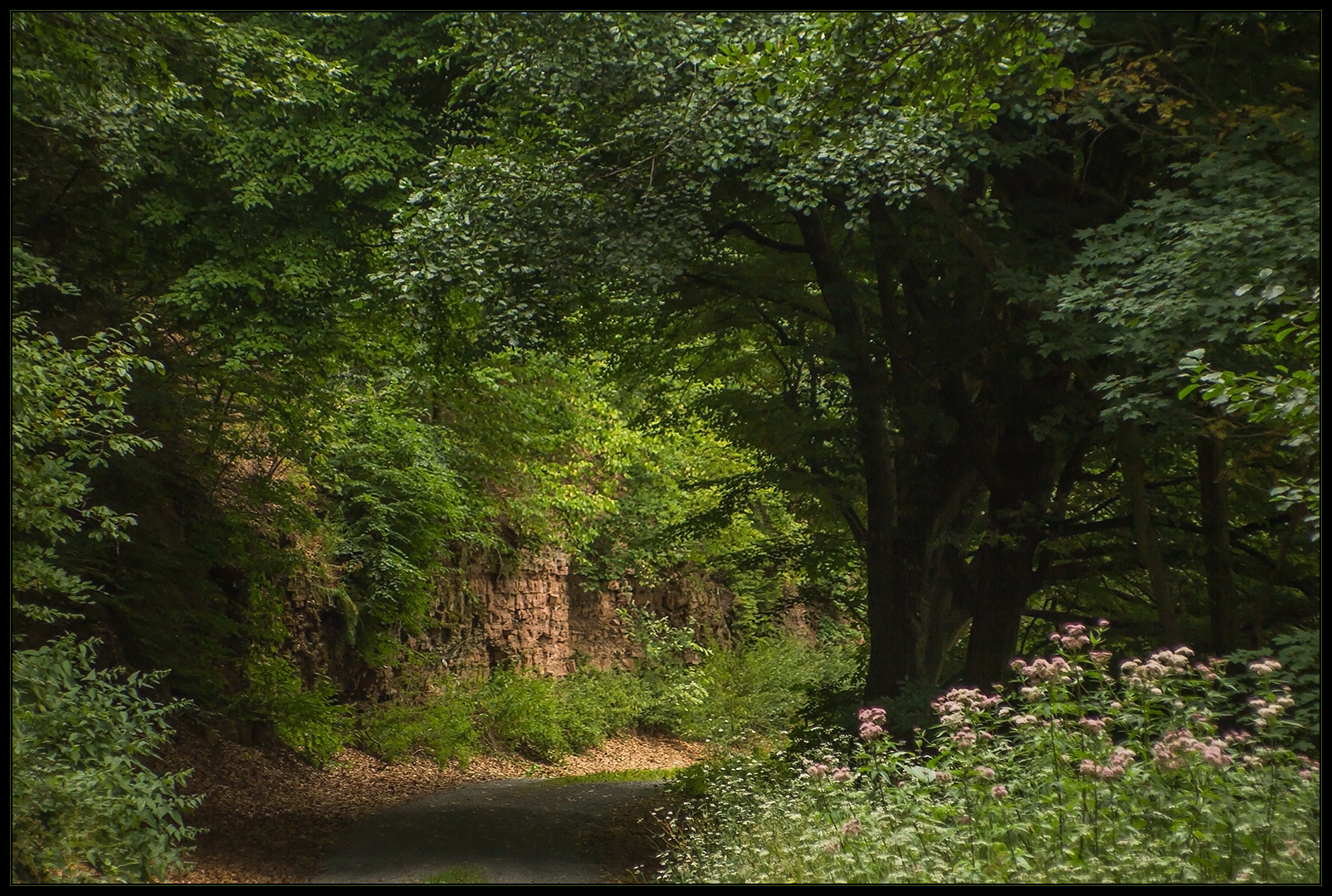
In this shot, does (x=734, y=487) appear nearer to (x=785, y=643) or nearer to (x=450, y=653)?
(x=450, y=653)

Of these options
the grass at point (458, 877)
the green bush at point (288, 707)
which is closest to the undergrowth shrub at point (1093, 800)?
the grass at point (458, 877)

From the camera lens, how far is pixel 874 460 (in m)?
11.9

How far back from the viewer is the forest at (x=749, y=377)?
236 inches

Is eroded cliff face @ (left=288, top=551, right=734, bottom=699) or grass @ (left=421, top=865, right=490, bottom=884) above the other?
eroded cliff face @ (left=288, top=551, right=734, bottom=699)

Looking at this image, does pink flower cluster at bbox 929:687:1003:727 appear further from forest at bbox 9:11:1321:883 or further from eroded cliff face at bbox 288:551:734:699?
eroded cliff face at bbox 288:551:734:699

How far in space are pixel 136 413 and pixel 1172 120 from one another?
10.3m

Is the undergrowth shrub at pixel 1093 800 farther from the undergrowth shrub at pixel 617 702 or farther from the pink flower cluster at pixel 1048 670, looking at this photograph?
the undergrowth shrub at pixel 617 702

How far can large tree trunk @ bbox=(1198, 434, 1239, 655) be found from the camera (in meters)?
9.30

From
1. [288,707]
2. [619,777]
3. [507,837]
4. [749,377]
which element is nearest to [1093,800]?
[507,837]

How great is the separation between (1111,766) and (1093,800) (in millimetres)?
580

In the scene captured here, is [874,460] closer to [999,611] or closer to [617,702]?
[999,611]

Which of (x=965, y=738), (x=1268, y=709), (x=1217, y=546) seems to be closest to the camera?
(x=1268, y=709)

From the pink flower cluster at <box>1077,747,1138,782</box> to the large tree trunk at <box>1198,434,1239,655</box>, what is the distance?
5.23 m

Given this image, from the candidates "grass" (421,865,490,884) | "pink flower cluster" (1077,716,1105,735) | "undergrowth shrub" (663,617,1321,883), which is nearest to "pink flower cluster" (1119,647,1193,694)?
"undergrowth shrub" (663,617,1321,883)
